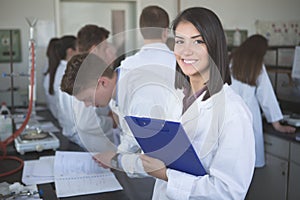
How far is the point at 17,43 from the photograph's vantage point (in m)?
3.43

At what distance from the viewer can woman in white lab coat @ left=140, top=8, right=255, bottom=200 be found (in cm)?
86

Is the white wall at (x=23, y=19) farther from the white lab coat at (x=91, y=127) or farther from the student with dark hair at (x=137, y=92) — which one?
the student with dark hair at (x=137, y=92)

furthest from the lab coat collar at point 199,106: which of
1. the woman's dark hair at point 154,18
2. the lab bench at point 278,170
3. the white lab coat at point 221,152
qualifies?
the lab bench at point 278,170

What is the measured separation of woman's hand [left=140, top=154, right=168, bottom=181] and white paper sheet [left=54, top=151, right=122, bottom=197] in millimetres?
343

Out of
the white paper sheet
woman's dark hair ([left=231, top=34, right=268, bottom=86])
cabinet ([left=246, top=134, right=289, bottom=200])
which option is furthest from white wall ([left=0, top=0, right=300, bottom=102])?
the white paper sheet

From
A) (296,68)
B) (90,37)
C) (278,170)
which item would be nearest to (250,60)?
Result: (296,68)

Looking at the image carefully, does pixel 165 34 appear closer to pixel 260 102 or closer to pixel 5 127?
pixel 5 127

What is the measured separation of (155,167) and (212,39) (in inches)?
14.6

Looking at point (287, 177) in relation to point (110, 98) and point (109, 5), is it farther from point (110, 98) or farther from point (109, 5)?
A: point (109, 5)

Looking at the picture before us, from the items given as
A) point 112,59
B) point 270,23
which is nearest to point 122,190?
point 112,59

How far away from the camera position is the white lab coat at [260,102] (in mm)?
2293

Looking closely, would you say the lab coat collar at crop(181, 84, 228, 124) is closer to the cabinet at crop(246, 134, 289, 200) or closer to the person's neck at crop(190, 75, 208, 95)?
the person's neck at crop(190, 75, 208, 95)

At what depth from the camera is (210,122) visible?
3.03 ft

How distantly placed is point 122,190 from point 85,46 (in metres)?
0.98
